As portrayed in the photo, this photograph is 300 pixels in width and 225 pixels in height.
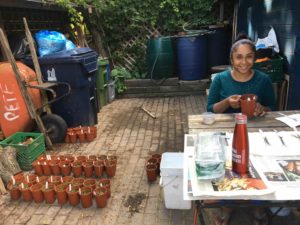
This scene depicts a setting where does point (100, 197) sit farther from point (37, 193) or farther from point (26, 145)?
point (26, 145)

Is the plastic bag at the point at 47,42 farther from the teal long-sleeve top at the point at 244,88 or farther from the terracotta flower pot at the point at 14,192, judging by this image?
the teal long-sleeve top at the point at 244,88

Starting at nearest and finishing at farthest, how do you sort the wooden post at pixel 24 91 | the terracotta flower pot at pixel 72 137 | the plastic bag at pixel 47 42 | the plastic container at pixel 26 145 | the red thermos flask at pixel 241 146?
the red thermos flask at pixel 241 146 → the plastic container at pixel 26 145 → the wooden post at pixel 24 91 → the terracotta flower pot at pixel 72 137 → the plastic bag at pixel 47 42

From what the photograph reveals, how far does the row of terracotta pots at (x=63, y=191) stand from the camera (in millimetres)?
2668

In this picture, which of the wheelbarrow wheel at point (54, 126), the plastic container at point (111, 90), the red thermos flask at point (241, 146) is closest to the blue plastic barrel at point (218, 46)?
the plastic container at point (111, 90)

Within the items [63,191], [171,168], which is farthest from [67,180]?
[171,168]

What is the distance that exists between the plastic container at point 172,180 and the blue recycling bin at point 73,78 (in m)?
2.27

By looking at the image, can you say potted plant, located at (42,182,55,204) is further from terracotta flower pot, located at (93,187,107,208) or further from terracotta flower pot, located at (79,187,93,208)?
terracotta flower pot, located at (93,187,107,208)

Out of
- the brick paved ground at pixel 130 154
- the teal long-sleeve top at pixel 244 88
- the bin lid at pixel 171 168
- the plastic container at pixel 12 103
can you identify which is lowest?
the brick paved ground at pixel 130 154

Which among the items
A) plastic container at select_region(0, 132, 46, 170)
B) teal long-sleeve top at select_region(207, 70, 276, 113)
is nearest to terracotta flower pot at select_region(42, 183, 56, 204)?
plastic container at select_region(0, 132, 46, 170)

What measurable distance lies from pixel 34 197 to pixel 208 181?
207 centimetres

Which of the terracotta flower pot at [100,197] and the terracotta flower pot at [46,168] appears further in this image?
the terracotta flower pot at [46,168]

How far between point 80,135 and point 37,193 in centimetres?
151

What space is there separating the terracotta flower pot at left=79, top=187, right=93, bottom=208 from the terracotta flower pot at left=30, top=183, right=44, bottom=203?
385 millimetres

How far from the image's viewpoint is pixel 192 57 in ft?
21.0
